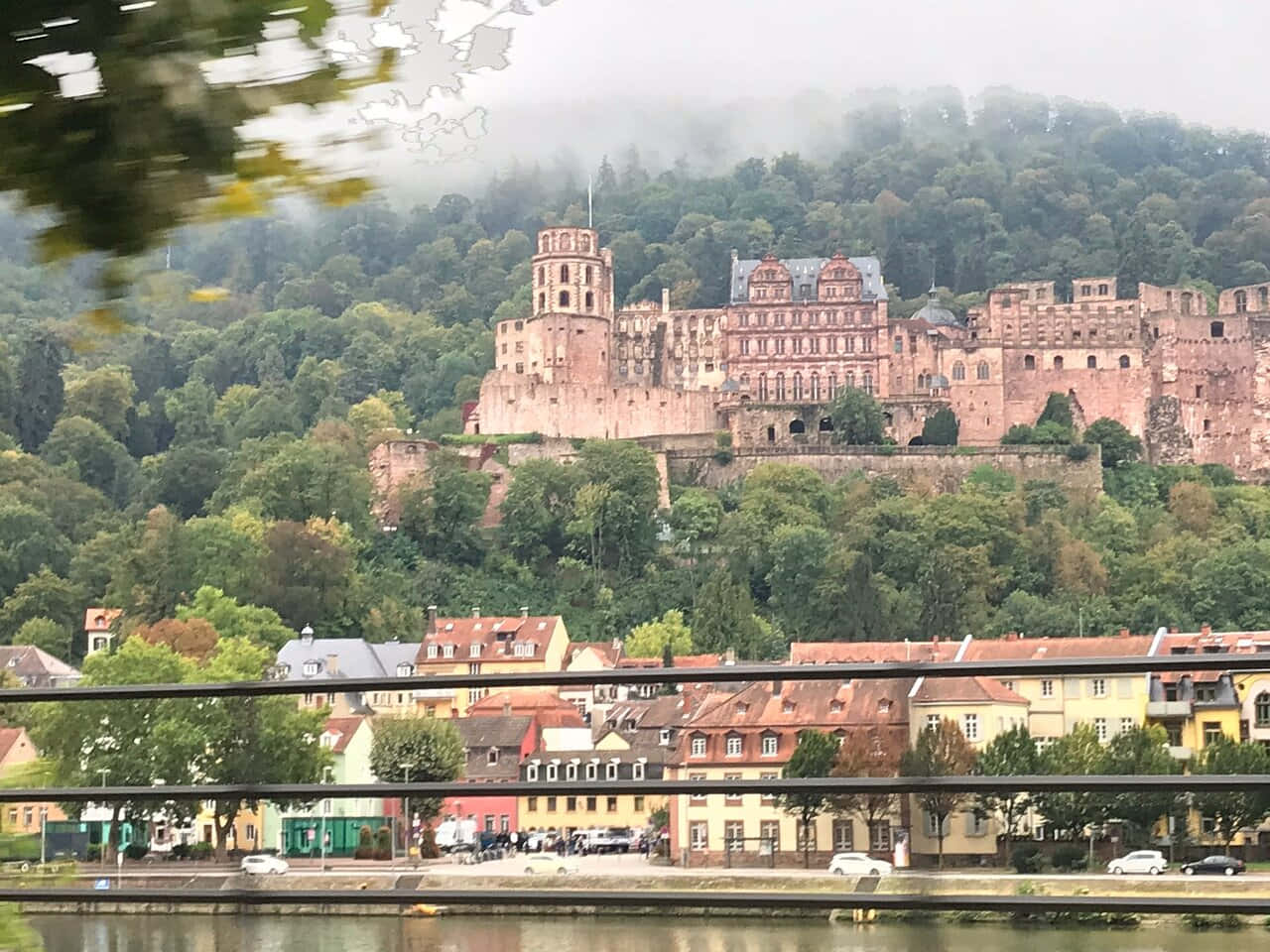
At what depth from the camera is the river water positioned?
169 cm

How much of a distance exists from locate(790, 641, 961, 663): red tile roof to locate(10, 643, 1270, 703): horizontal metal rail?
1.7 inches

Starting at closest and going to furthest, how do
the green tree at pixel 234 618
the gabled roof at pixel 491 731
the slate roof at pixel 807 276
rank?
the gabled roof at pixel 491 731 → the green tree at pixel 234 618 → the slate roof at pixel 807 276

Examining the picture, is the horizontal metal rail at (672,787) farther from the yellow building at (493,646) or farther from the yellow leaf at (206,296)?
the yellow building at (493,646)

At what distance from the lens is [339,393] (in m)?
61.0

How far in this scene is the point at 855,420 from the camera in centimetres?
4881

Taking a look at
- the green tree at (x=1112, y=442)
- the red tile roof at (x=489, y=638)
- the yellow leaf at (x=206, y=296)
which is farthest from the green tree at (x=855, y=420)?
the yellow leaf at (x=206, y=296)

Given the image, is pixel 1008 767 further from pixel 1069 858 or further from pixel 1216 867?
pixel 1216 867

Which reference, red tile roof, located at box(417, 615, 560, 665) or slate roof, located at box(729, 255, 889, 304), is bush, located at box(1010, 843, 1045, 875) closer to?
red tile roof, located at box(417, 615, 560, 665)

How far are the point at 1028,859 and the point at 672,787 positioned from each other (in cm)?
31

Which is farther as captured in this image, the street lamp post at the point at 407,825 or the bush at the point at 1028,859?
the street lamp post at the point at 407,825

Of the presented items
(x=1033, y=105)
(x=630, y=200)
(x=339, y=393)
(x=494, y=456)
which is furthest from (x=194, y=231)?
(x=1033, y=105)

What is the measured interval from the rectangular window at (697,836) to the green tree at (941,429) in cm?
4723

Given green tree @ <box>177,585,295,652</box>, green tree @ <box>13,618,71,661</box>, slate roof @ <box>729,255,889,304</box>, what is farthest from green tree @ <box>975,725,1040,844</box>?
slate roof @ <box>729,255,889,304</box>

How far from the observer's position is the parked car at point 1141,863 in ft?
5.60
